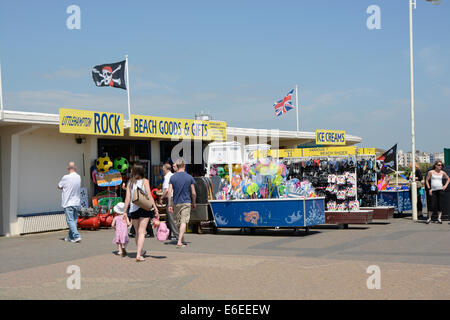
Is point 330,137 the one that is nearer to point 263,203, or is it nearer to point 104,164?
point 104,164

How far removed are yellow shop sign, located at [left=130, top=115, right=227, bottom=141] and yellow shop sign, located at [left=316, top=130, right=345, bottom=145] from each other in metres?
8.21

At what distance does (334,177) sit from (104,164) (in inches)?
306

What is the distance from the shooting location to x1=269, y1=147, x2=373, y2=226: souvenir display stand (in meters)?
15.5

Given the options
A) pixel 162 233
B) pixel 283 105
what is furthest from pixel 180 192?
pixel 283 105

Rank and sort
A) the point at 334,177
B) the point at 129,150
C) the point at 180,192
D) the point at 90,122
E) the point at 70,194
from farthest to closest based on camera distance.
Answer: the point at 129,150 < the point at 90,122 < the point at 334,177 < the point at 70,194 < the point at 180,192

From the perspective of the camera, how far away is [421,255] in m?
9.92

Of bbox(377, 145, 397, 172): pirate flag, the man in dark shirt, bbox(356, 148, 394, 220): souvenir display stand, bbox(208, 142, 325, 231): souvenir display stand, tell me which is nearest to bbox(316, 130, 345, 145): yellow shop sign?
bbox(377, 145, 397, 172): pirate flag

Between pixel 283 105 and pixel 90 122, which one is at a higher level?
pixel 283 105

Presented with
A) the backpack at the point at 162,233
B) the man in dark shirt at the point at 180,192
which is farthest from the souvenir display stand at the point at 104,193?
the backpack at the point at 162,233

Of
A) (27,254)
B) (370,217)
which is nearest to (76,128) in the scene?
(27,254)

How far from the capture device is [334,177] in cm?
1605

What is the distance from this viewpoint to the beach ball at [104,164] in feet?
60.9

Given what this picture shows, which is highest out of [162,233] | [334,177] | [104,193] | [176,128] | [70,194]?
[176,128]
